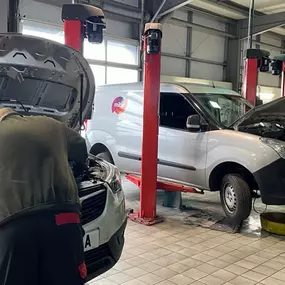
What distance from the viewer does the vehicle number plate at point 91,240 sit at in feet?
7.83

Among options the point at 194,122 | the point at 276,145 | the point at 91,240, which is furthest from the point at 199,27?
the point at 91,240

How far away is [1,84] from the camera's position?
11.0 feet

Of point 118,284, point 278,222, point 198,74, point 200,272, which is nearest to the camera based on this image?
point 118,284

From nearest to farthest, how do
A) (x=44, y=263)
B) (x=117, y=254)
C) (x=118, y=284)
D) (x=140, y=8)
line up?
(x=44, y=263)
(x=117, y=254)
(x=118, y=284)
(x=140, y=8)

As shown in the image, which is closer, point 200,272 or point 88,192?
point 88,192

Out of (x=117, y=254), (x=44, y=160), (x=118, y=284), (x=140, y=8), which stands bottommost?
(x=118, y=284)

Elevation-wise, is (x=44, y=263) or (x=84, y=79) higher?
(x=84, y=79)

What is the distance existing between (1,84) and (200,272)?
7.62 feet

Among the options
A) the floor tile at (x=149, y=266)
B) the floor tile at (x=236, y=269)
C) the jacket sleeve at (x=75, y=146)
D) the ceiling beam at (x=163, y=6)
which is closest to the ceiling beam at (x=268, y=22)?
the ceiling beam at (x=163, y=6)

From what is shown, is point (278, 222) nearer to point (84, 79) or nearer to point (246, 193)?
point (246, 193)

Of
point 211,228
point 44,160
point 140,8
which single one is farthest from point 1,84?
point 140,8

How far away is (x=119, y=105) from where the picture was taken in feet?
21.3

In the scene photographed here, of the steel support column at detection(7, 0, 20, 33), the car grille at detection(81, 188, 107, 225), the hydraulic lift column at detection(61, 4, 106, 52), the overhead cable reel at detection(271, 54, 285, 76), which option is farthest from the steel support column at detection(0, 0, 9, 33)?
the overhead cable reel at detection(271, 54, 285, 76)

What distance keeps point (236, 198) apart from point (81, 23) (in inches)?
109
